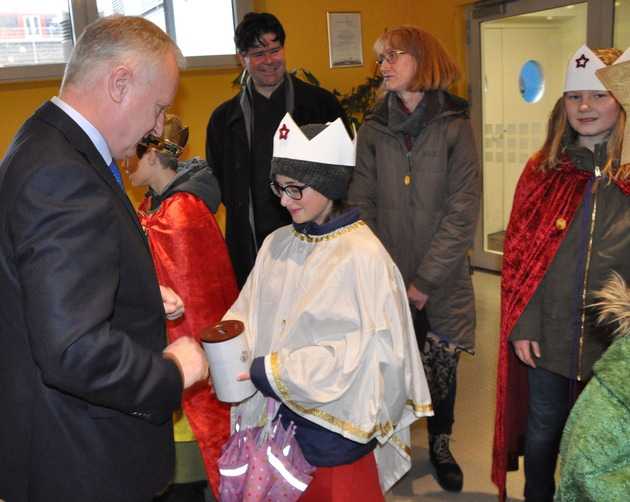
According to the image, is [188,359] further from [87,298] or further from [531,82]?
[531,82]

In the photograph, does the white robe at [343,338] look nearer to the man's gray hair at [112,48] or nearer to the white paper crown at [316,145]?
the white paper crown at [316,145]

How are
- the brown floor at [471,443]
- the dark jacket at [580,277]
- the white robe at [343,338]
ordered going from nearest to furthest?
the white robe at [343,338], the dark jacket at [580,277], the brown floor at [471,443]

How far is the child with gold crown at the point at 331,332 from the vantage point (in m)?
1.61

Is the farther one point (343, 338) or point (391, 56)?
point (391, 56)

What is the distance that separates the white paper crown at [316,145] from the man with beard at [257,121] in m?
1.09

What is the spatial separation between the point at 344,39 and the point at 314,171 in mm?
3531

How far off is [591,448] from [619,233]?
982 millimetres

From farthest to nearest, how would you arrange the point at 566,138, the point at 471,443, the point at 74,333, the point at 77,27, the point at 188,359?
the point at 77,27, the point at 471,443, the point at 566,138, the point at 188,359, the point at 74,333

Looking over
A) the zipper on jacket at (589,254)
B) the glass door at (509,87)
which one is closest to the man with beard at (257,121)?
Answer: the zipper on jacket at (589,254)

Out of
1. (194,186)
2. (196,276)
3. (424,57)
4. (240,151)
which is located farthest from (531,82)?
(196,276)

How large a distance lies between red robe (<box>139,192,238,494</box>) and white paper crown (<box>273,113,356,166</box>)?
2.12 feet

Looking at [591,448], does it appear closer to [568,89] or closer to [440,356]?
[568,89]

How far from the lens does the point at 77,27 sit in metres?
3.83

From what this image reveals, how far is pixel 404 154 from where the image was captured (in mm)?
2455
